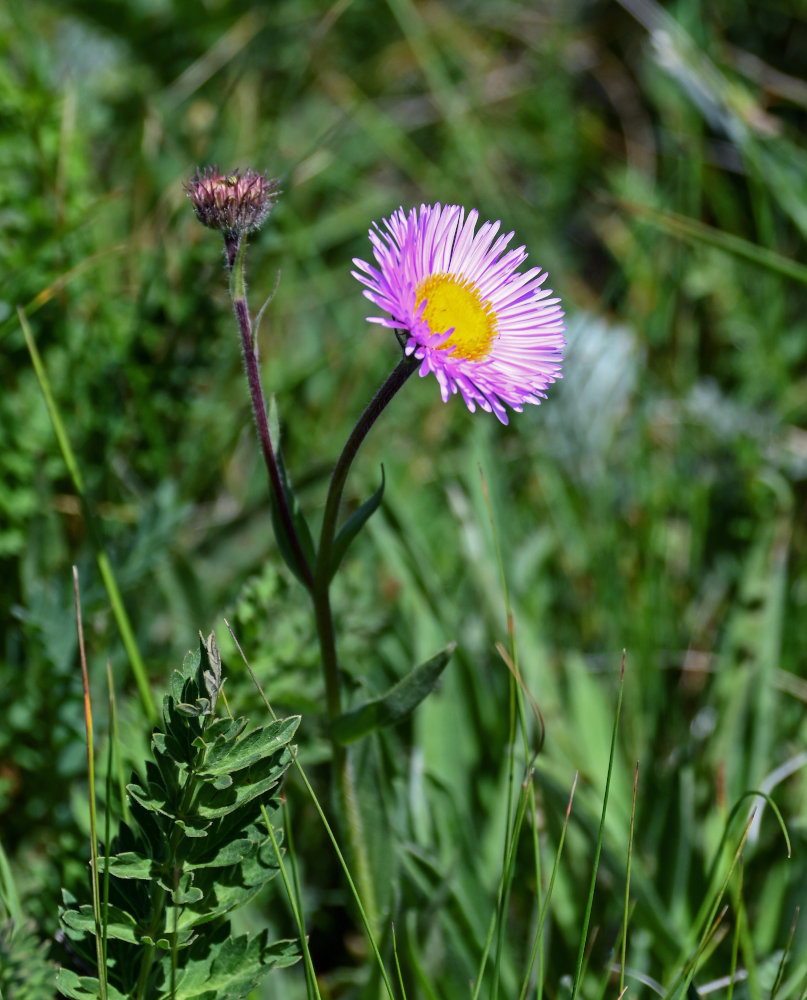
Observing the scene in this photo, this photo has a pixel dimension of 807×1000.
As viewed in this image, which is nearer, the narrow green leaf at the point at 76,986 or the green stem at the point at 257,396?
the narrow green leaf at the point at 76,986

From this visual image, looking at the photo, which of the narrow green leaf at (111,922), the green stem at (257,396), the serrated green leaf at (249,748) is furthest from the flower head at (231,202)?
the narrow green leaf at (111,922)

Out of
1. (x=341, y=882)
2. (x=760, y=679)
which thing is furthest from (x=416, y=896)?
(x=760, y=679)

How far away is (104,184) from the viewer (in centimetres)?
294

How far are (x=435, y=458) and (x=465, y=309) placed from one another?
1279 mm

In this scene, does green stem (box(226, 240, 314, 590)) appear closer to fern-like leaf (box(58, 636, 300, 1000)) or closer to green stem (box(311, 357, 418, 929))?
green stem (box(311, 357, 418, 929))

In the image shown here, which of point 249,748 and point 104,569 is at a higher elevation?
point 104,569

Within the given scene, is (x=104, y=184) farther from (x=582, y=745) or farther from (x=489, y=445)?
(x=582, y=745)

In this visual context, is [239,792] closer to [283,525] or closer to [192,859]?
[192,859]

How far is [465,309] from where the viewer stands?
48.8 inches

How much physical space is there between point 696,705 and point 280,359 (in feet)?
4.57

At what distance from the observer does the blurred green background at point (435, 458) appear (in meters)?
1.63

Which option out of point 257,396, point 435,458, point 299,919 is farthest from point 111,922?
point 435,458

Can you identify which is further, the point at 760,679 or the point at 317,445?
the point at 317,445

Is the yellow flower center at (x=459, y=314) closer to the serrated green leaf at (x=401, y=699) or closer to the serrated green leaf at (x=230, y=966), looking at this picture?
the serrated green leaf at (x=401, y=699)
